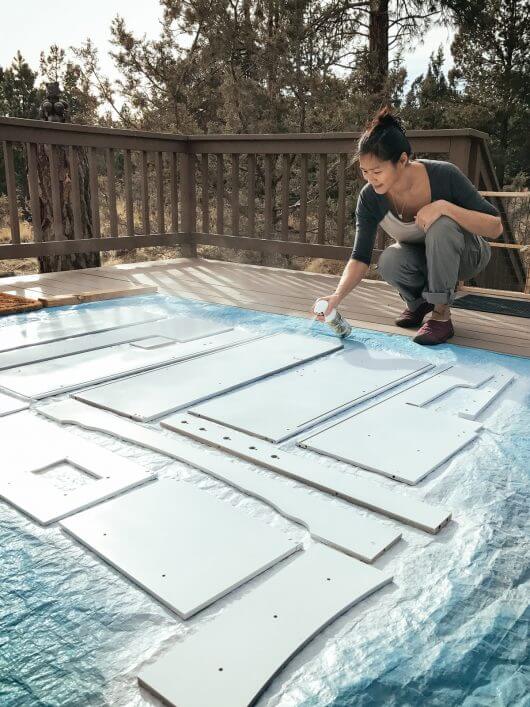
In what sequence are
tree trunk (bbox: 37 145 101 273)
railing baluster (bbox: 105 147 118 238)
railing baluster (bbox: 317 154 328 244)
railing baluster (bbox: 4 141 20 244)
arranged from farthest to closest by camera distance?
tree trunk (bbox: 37 145 101 273) → railing baluster (bbox: 105 147 118 238) → railing baluster (bbox: 317 154 328 244) → railing baluster (bbox: 4 141 20 244)

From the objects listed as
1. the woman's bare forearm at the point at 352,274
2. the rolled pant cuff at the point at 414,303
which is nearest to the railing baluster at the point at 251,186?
the rolled pant cuff at the point at 414,303

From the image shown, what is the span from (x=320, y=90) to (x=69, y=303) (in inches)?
220

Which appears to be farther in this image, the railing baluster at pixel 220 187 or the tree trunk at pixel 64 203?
the tree trunk at pixel 64 203

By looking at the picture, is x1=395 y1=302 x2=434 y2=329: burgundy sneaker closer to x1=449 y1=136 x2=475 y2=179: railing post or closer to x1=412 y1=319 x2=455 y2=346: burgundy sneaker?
x1=412 y1=319 x2=455 y2=346: burgundy sneaker

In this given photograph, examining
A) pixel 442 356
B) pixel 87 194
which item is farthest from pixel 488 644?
pixel 87 194

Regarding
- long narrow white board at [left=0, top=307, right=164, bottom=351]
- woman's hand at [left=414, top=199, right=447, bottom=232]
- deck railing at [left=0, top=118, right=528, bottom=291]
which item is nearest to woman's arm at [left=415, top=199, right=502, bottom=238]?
woman's hand at [left=414, top=199, right=447, bottom=232]

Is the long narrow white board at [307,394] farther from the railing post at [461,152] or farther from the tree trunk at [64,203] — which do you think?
the tree trunk at [64,203]

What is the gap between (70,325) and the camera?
2.73 meters

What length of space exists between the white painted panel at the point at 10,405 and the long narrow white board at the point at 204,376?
0.54 ft

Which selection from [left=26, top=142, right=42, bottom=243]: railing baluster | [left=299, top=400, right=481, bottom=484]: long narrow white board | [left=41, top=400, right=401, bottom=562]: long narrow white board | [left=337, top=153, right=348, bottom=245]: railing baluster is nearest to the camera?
[left=41, top=400, right=401, bottom=562]: long narrow white board

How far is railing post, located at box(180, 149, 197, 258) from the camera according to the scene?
479 centimetres

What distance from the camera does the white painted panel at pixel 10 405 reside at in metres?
1.72

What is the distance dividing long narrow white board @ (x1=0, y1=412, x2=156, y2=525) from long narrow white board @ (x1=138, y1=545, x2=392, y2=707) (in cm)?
45

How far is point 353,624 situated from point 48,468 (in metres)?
0.82
